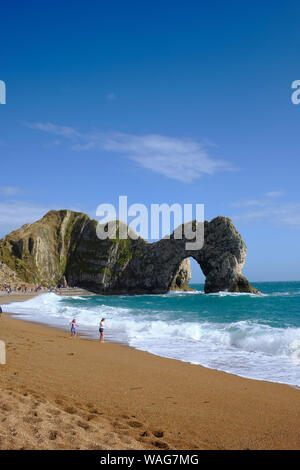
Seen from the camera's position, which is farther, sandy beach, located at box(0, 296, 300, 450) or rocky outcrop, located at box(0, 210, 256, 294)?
rocky outcrop, located at box(0, 210, 256, 294)

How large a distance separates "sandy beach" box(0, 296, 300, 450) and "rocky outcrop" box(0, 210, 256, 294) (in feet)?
241

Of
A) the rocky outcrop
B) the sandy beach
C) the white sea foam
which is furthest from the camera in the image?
the rocky outcrop

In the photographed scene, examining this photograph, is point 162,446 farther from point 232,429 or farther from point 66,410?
point 66,410

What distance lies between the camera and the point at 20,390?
297 inches

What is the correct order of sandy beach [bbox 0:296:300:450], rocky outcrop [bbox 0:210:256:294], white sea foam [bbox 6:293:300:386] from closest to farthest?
sandy beach [bbox 0:296:300:450], white sea foam [bbox 6:293:300:386], rocky outcrop [bbox 0:210:256:294]

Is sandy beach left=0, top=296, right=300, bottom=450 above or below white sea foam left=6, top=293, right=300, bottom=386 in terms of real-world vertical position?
above

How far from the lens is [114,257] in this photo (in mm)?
105625

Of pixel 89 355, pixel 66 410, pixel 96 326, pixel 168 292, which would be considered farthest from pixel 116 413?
pixel 168 292

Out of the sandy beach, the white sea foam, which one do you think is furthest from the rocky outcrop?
the sandy beach

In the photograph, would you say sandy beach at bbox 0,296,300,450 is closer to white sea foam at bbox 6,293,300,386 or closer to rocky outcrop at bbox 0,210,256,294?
white sea foam at bbox 6,293,300,386

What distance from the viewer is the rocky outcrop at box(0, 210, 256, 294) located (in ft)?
274

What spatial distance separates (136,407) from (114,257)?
9890cm

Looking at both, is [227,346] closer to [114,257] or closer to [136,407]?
[136,407]

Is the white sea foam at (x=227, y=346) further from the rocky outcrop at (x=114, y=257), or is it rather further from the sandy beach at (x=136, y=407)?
the rocky outcrop at (x=114, y=257)
